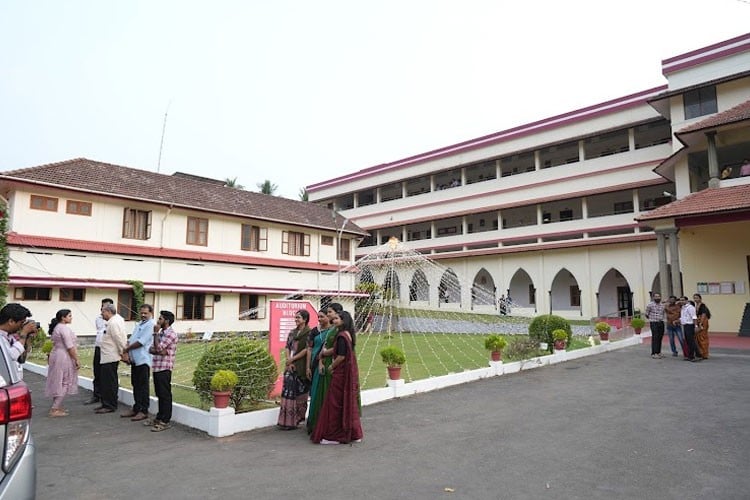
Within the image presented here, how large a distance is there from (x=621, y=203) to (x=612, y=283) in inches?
181

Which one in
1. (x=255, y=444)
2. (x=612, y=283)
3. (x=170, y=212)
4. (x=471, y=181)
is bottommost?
(x=255, y=444)

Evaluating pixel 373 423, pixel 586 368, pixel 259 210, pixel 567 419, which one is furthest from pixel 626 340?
pixel 259 210

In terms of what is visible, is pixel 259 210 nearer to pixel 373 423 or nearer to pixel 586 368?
pixel 586 368

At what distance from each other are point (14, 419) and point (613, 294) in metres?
30.2

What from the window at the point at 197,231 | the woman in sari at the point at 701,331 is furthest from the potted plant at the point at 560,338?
the window at the point at 197,231

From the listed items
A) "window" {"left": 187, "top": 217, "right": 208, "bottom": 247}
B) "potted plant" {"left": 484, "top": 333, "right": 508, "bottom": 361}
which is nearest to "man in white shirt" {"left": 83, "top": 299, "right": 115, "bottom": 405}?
"potted plant" {"left": 484, "top": 333, "right": 508, "bottom": 361}

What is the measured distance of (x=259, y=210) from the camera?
87.4 ft

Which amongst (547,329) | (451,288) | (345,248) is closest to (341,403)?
(547,329)

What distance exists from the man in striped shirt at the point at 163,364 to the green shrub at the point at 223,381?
84 centimetres

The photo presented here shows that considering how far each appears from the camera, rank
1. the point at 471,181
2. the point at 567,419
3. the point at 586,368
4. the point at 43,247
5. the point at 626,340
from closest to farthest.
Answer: the point at 567,419, the point at 586,368, the point at 626,340, the point at 43,247, the point at 471,181

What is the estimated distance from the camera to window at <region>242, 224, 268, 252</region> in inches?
1004

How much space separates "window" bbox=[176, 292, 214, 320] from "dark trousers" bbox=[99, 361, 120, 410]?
47.8 ft

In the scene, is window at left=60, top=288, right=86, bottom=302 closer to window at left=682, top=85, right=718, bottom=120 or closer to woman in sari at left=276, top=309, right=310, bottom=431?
woman in sari at left=276, top=309, right=310, bottom=431

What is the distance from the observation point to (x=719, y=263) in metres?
18.7
